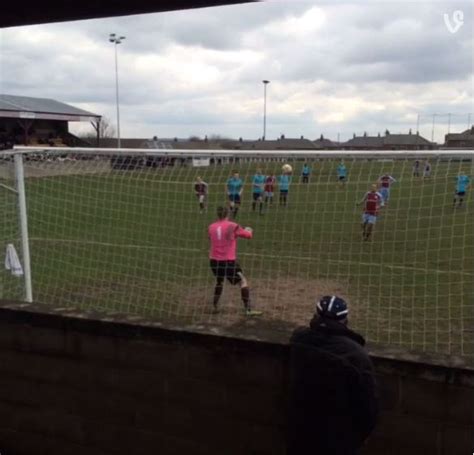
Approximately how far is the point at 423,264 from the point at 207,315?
213 inches

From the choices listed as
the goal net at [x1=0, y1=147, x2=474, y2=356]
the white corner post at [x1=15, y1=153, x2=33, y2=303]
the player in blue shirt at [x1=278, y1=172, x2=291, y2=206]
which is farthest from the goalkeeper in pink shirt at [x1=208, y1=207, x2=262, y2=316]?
the white corner post at [x1=15, y1=153, x2=33, y2=303]

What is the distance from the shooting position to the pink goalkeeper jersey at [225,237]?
8.00 m

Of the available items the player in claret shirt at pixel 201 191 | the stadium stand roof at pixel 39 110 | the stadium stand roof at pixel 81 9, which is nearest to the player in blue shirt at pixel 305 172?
the player in claret shirt at pixel 201 191

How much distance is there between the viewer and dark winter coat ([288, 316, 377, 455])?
243 centimetres

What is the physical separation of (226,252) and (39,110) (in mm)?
39023

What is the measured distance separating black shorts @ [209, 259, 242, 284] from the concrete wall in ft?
15.4

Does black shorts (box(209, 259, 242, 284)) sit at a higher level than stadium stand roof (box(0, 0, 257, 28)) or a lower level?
lower

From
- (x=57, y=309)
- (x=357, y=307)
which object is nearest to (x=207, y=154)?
(x=57, y=309)

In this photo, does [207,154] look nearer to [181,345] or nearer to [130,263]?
[181,345]

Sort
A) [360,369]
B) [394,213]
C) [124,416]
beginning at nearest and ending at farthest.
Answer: [360,369]
[124,416]
[394,213]

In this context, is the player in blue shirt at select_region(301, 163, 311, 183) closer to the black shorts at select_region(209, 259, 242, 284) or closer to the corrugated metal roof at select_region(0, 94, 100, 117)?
the black shorts at select_region(209, 259, 242, 284)

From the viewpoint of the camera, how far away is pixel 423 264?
11.3 metres

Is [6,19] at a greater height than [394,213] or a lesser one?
greater

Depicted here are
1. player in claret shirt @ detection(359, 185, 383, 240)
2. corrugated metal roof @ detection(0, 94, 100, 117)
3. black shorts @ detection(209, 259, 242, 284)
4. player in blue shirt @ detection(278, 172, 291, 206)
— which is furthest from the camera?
corrugated metal roof @ detection(0, 94, 100, 117)
